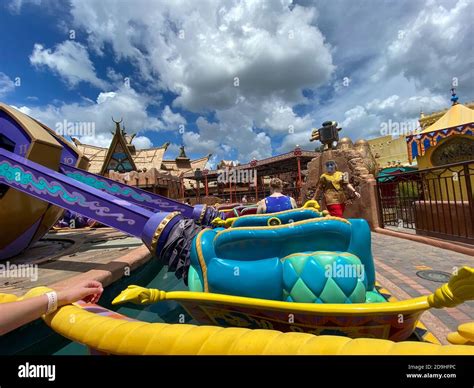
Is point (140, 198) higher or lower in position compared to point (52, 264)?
higher

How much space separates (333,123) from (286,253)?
28.9 ft

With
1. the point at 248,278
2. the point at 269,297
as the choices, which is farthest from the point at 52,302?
the point at 269,297

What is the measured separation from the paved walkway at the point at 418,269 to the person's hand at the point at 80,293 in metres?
2.67

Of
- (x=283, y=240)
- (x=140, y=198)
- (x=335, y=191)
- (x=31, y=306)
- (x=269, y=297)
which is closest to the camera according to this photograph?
(x=31, y=306)

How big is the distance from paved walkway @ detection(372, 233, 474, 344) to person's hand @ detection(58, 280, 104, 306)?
8.76 feet

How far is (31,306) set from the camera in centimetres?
129

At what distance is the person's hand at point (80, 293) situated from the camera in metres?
1.61

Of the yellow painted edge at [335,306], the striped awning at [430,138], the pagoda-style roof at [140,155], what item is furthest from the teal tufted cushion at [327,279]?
the pagoda-style roof at [140,155]

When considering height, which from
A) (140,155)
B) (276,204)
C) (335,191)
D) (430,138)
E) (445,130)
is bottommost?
(276,204)

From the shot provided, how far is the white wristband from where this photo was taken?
147 centimetres

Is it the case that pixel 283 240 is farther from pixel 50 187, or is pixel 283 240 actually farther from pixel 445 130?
pixel 445 130

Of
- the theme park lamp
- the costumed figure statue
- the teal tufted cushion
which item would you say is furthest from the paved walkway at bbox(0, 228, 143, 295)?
the theme park lamp

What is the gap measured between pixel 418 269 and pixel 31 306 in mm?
4358
